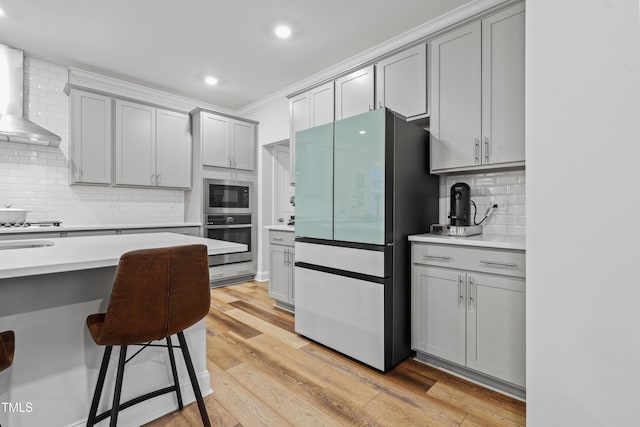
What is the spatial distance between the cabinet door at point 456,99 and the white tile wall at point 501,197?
32cm

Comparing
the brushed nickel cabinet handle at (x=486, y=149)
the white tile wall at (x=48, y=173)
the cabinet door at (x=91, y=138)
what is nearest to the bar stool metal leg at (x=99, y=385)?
the brushed nickel cabinet handle at (x=486, y=149)

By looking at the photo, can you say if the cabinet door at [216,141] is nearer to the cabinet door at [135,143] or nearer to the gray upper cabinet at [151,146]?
the gray upper cabinet at [151,146]

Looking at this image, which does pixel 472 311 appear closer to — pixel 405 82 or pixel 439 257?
pixel 439 257

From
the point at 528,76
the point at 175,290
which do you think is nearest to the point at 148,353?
the point at 175,290

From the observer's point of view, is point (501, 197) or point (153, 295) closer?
point (153, 295)

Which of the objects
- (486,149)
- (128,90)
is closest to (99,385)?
(486,149)

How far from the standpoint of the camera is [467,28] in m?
2.30

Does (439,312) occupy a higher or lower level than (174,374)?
higher

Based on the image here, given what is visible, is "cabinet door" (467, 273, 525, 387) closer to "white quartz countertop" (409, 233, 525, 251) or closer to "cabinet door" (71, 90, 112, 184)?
"white quartz countertop" (409, 233, 525, 251)

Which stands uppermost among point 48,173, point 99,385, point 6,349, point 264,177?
point 264,177

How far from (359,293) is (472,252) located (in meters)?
0.84

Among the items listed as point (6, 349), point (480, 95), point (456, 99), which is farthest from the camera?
point (456, 99)

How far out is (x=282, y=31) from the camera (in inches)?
117

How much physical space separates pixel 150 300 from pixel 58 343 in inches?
23.0
